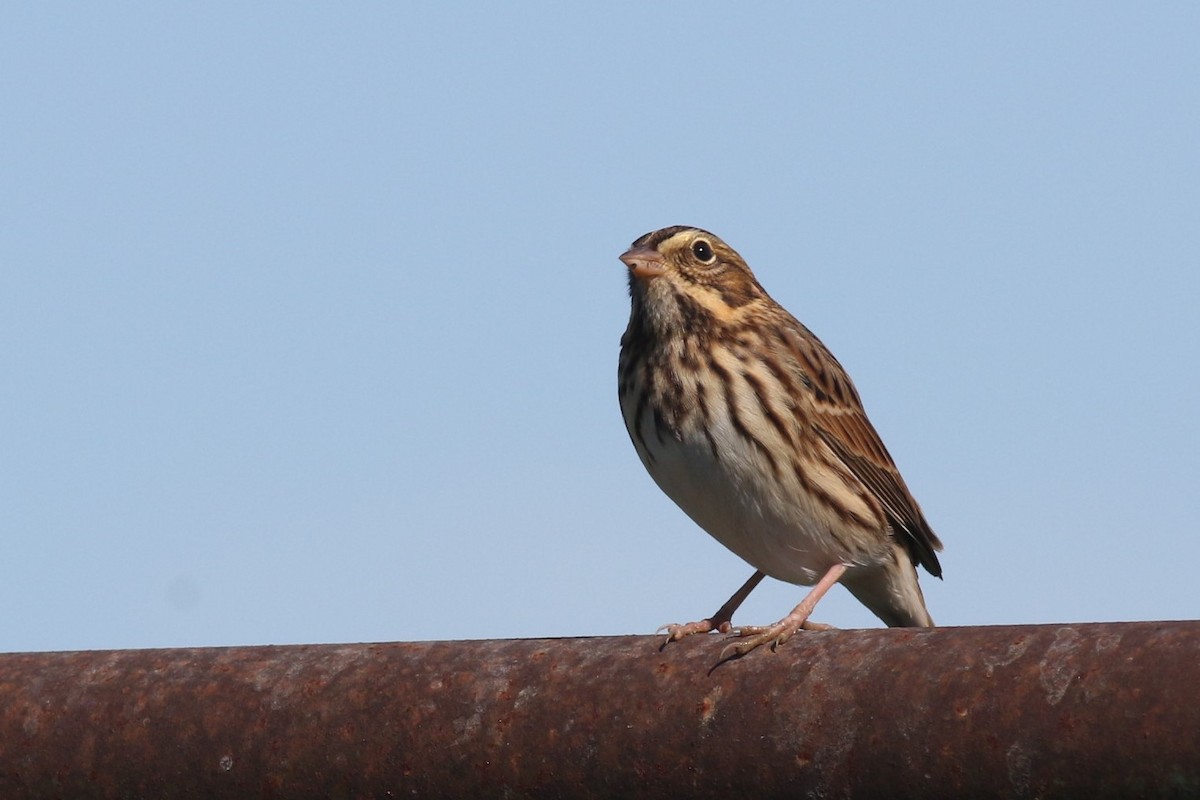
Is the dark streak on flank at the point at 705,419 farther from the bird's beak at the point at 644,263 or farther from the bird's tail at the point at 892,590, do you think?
the bird's tail at the point at 892,590

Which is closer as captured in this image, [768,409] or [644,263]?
[768,409]

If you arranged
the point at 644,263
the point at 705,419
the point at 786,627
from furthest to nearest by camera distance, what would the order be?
the point at 644,263 < the point at 705,419 < the point at 786,627

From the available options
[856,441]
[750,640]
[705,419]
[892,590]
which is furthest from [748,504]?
[750,640]

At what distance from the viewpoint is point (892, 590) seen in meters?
8.81

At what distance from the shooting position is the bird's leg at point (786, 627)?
4.68 metres

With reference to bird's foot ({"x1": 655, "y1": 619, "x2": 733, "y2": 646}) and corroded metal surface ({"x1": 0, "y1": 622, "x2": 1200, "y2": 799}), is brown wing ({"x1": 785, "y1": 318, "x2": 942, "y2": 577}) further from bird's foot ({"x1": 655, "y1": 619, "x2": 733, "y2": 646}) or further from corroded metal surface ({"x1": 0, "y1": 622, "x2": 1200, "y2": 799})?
corroded metal surface ({"x1": 0, "y1": 622, "x2": 1200, "y2": 799})

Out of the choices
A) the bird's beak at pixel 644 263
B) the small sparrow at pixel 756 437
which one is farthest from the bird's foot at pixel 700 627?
the bird's beak at pixel 644 263

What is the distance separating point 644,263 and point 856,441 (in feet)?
4.33

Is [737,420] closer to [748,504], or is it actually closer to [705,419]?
[705,419]

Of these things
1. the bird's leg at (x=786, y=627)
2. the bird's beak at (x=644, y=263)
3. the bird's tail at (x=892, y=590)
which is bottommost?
the bird's tail at (x=892, y=590)

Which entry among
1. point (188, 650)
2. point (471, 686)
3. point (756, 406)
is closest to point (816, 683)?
point (471, 686)

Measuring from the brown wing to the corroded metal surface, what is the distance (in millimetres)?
3745

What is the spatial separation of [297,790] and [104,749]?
23.5 inches

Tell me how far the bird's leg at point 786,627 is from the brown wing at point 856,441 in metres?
0.50
